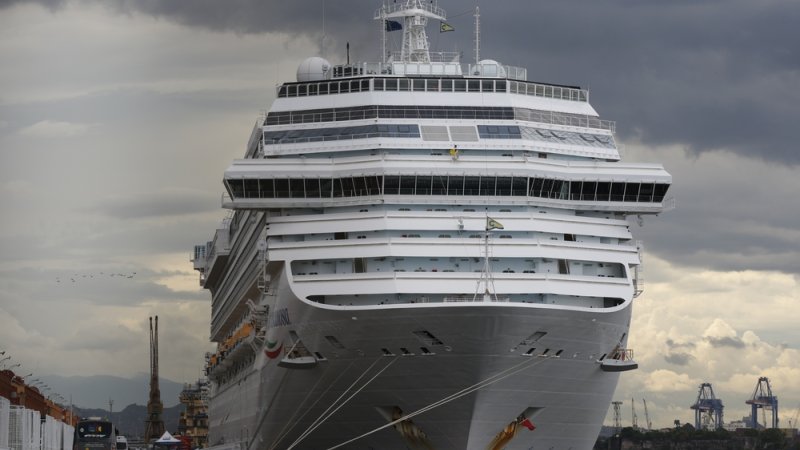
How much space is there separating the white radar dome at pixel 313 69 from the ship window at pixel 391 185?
14.6 meters

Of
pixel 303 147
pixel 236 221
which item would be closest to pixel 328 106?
pixel 303 147

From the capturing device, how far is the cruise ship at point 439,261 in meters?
54.8

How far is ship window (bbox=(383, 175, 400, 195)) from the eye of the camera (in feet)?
194

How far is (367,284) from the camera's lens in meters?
55.6

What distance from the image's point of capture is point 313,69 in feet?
240

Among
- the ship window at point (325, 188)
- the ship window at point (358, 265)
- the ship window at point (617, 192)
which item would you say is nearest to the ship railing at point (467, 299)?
the ship window at point (358, 265)

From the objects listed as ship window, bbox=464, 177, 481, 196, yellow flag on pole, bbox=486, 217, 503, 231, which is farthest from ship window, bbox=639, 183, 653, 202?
yellow flag on pole, bbox=486, 217, 503, 231

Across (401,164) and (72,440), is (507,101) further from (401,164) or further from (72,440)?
(72,440)

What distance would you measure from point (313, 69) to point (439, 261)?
19116mm

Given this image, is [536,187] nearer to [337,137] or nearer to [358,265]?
[358,265]

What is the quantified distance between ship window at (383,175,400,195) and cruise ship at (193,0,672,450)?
0.34 ft

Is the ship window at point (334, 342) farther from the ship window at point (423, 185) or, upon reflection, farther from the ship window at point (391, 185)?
the ship window at point (423, 185)

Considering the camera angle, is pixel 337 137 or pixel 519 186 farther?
pixel 337 137

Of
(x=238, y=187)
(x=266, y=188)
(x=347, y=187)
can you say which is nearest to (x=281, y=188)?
(x=266, y=188)
